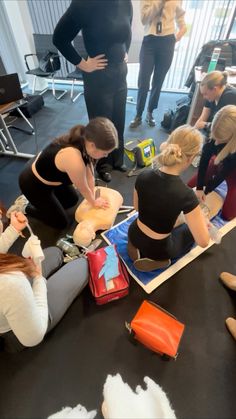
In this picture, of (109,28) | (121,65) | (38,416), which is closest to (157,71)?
(121,65)

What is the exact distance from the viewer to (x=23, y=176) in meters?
1.57

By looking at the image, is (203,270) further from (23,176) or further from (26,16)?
(26,16)

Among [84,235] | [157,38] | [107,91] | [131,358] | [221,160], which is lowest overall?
[131,358]

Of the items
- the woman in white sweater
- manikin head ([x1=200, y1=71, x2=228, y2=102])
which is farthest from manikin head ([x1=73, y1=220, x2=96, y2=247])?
manikin head ([x1=200, y1=71, x2=228, y2=102])

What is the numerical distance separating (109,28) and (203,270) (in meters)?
1.84

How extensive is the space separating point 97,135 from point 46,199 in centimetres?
66

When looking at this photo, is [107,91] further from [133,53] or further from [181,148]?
[133,53]

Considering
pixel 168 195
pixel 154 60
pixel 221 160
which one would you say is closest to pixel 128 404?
pixel 168 195

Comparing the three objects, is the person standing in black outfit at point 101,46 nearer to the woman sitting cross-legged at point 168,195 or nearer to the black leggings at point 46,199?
the black leggings at point 46,199

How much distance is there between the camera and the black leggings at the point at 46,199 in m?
1.56

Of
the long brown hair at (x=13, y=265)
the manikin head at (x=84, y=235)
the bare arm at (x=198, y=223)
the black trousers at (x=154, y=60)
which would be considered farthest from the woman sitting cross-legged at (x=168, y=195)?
the black trousers at (x=154, y=60)

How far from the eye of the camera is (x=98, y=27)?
4.97 ft

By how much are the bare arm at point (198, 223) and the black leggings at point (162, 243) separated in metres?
0.22

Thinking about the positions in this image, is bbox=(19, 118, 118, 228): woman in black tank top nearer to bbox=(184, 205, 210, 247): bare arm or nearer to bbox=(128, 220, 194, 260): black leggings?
bbox=(128, 220, 194, 260): black leggings
